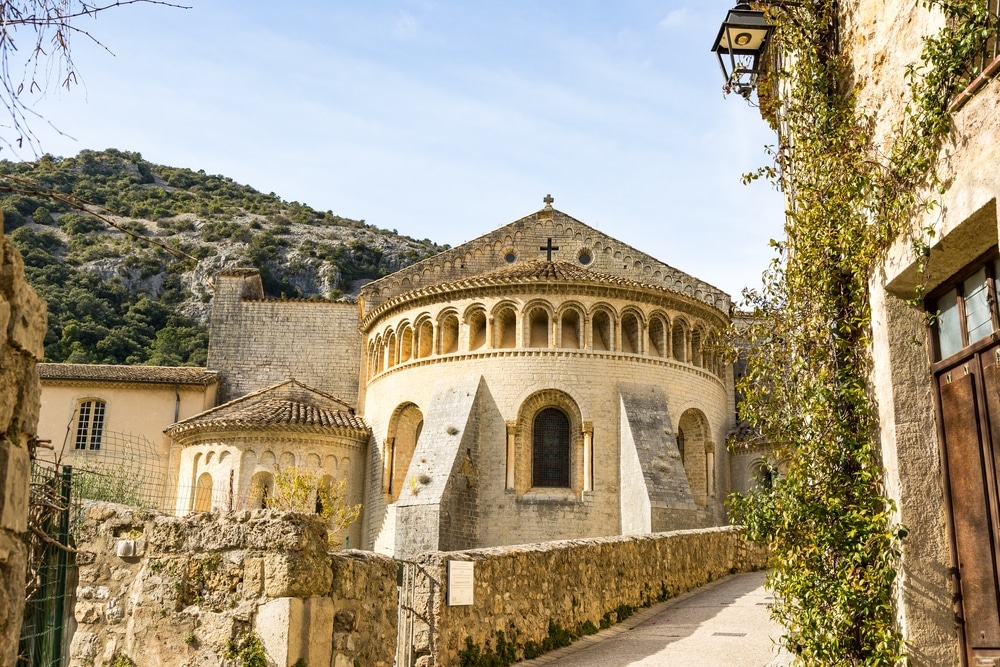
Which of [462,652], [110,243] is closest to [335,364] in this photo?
[462,652]

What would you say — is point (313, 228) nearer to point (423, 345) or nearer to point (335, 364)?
point (335, 364)

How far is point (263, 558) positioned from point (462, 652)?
4022mm

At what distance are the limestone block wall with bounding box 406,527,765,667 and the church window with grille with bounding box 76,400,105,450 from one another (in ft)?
71.7

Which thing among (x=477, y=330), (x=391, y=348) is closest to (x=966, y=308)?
(x=477, y=330)

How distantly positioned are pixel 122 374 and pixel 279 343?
5609 mm

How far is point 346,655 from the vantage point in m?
7.84

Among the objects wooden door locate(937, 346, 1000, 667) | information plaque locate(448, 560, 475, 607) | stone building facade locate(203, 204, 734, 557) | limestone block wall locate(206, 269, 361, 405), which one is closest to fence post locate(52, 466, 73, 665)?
information plaque locate(448, 560, 475, 607)

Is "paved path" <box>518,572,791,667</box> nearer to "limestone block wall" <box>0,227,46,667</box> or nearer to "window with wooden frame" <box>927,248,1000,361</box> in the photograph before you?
"window with wooden frame" <box>927,248,1000,361</box>

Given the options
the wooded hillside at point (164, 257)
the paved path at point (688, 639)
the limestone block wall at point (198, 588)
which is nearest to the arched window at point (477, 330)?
the paved path at point (688, 639)

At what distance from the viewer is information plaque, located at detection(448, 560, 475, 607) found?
10297mm

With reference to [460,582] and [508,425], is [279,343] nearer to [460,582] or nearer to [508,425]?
[508,425]

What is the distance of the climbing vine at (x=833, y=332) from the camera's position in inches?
237

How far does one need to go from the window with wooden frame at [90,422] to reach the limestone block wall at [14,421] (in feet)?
98.6

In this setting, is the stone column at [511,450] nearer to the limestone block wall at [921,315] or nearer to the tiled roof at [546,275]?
the tiled roof at [546,275]
